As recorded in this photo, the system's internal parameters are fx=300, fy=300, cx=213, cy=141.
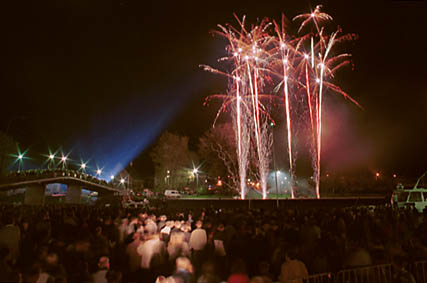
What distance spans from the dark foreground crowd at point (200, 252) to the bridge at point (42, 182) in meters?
27.6

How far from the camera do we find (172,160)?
66.2 m

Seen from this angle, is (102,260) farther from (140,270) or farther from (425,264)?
(425,264)

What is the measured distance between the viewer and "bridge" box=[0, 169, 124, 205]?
35.1 metres

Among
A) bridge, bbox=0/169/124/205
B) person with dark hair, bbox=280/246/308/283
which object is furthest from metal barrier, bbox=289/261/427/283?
bridge, bbox=0/169/124/205

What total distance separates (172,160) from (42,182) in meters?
31.3

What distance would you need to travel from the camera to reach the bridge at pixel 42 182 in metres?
35.1

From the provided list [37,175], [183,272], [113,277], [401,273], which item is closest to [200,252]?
[183,272]

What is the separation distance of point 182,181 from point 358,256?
5921 cm

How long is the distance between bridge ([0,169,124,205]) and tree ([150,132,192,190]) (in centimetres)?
2104

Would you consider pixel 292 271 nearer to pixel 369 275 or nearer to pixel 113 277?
pixel 369 275

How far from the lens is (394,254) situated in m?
5.96

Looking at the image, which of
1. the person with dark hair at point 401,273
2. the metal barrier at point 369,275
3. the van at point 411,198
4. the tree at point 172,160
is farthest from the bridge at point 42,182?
the person with dark hair at point 401,273

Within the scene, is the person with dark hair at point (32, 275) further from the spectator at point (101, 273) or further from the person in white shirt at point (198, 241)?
the person in white shirt at point (198, 241)

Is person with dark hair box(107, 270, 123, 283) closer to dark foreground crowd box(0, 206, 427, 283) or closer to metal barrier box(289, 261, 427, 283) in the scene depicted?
dark foreground crowd box(0, 206, 427, 283)
